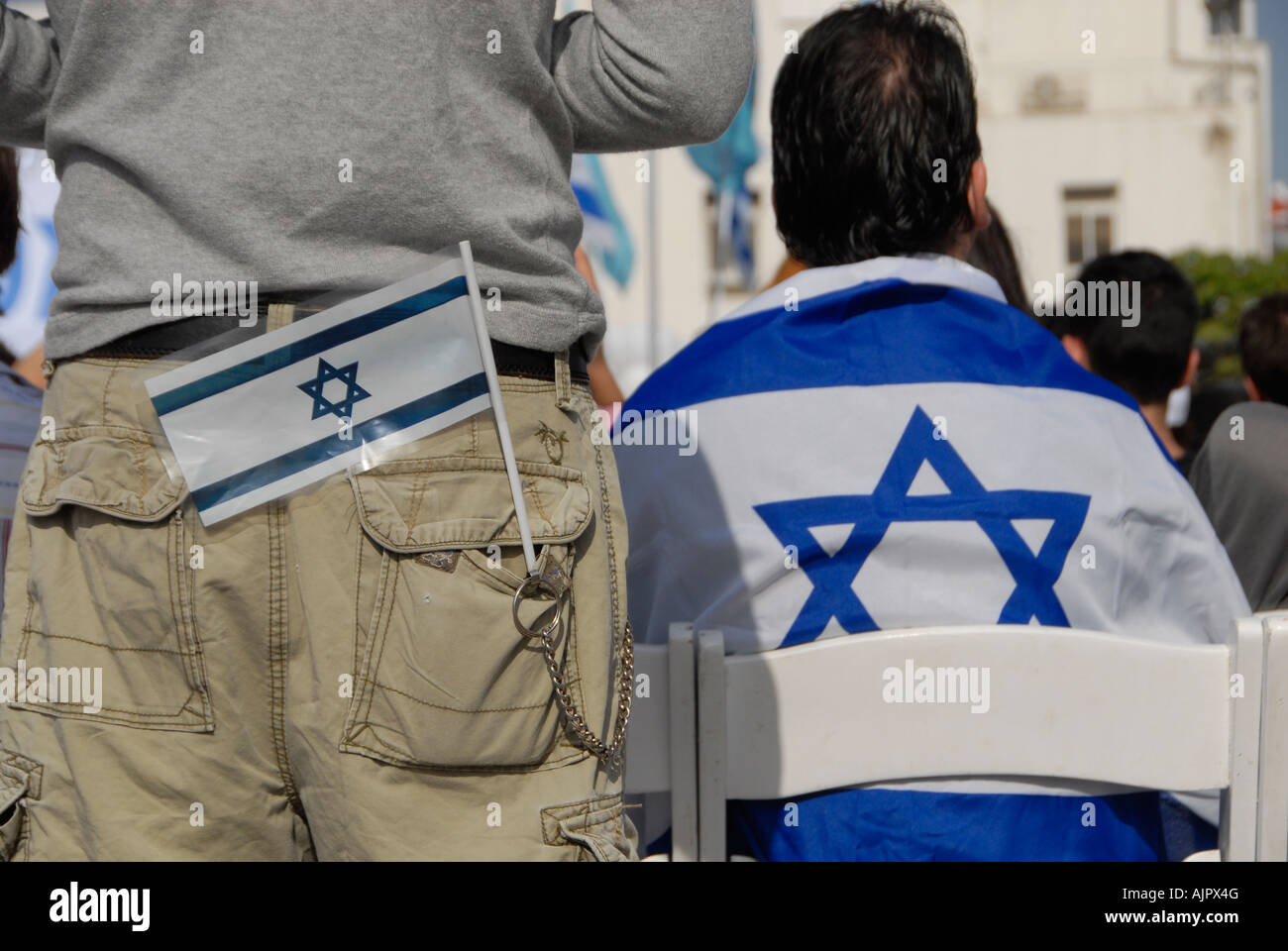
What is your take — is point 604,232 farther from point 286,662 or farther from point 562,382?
point 286,662

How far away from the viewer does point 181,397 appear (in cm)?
125

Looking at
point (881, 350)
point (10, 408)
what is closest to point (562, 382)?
point (881, 350)

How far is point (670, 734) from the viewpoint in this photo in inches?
64.7

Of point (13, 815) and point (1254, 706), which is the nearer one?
point (13, 815)

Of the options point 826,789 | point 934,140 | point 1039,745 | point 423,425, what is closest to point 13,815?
point 423,425

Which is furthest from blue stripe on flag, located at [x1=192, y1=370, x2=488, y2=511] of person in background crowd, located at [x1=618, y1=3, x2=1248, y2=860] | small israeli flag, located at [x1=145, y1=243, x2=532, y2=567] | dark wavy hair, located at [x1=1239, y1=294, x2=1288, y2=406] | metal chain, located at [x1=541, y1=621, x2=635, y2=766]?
dark wavy hair, located at [x1=1239, y1=294, x2=1288, y2=406]

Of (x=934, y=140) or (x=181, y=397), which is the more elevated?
(x=934, y=140)

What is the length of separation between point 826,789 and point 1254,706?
20.4 inches

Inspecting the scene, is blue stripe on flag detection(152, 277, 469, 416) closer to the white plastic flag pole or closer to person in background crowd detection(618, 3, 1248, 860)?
the white plastic flag pole

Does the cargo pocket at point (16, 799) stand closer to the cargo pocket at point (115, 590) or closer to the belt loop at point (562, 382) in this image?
the cargo pocket at point (115, 590)
